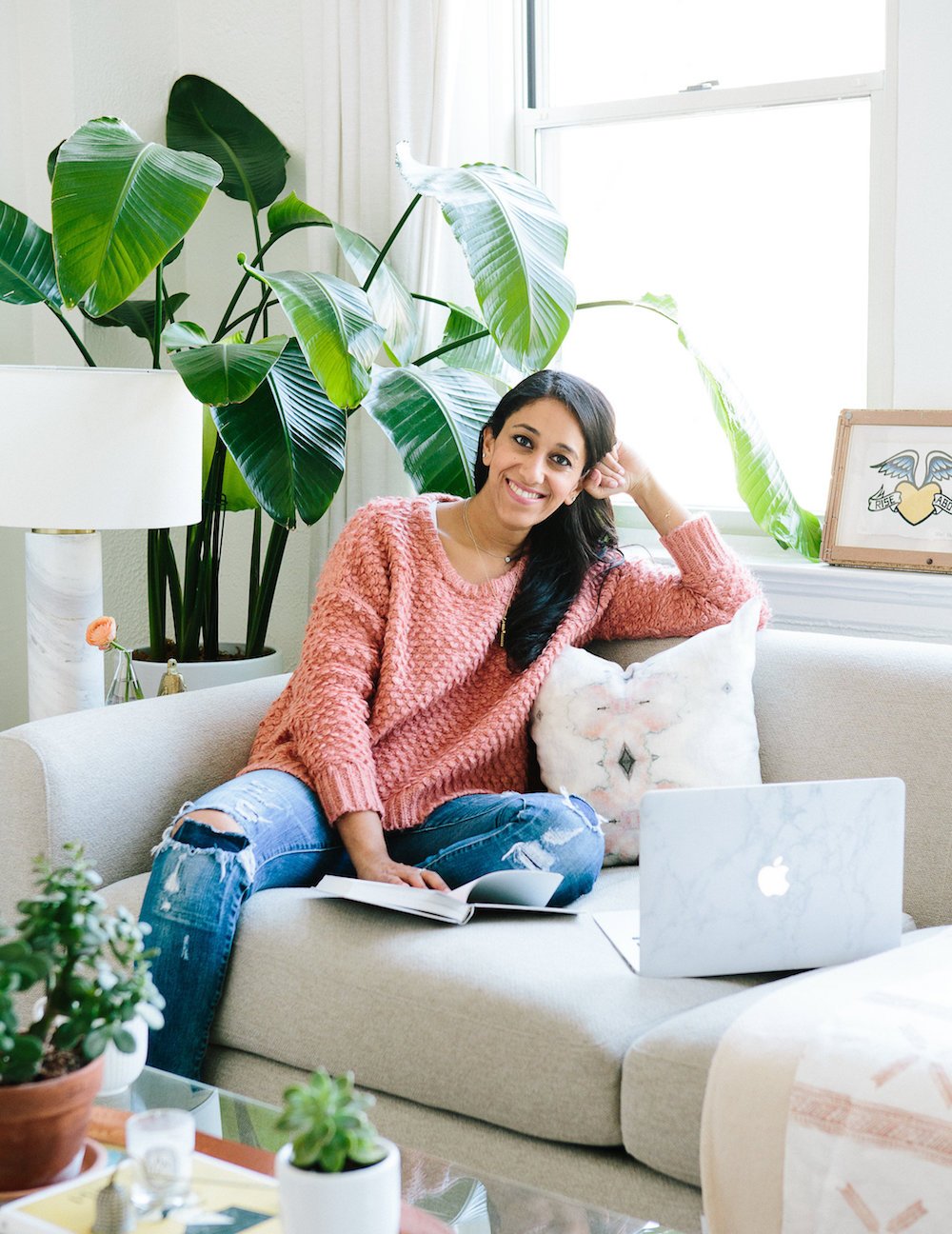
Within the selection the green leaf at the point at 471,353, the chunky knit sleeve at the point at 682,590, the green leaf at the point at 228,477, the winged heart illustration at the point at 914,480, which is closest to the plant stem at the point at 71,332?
the green leaf at the point at 228,477

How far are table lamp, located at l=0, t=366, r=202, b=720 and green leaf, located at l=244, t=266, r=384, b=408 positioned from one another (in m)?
0.22

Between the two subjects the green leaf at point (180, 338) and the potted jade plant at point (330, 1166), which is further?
the green leaf at point (180, 338)

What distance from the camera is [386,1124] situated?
1.68 m

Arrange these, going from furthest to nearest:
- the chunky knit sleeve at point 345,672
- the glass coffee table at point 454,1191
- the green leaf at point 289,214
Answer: the green leaf at point 289,214
the chunky knit sleeve at point 345,672
the glass coffee table at point 454,1191

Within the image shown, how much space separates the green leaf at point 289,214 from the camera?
2.86m

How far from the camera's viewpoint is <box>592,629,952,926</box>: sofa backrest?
193 centimetres

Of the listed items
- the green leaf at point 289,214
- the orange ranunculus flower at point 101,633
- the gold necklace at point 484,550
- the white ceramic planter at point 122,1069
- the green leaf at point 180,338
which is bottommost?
the white ceramic planter at point 122,1069

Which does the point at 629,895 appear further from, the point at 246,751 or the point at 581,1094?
the point at 246,751

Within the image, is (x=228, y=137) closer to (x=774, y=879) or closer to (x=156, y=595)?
(x=156, y=595)

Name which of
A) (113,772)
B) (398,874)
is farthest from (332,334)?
(398,874)

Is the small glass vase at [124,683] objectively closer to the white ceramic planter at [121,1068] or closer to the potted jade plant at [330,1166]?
the white ceramic planter at [121,1068]

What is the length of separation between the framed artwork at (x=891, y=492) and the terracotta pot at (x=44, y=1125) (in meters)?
1.82

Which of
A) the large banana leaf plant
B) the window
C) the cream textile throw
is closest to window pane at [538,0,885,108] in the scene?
the window

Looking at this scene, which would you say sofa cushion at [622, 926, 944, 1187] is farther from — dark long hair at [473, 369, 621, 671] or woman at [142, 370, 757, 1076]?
dark long hair at [473, 369, 621, 671]
